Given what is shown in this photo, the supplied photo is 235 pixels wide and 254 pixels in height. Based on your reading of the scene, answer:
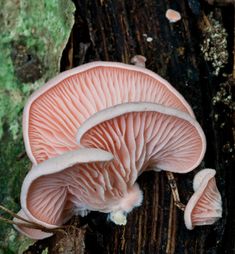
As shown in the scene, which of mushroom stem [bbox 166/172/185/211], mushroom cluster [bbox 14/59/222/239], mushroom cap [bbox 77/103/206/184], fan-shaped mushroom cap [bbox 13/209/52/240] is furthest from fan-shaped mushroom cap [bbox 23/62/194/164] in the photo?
mushroom stem [bbox 166/172/185/211]

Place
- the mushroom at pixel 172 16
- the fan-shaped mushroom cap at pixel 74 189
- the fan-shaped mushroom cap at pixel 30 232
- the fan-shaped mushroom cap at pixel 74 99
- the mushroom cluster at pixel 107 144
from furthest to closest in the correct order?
1. the mushroom at pixel 172 16
2. the fan-shaped mushroom cap at pixel 30 232
3. the fan-shaped mushroom cap at pixel 74 99
4. the mushroom cluster at pixel 107 144
5. the fan-shaped mushroom cap at pixel 74 189

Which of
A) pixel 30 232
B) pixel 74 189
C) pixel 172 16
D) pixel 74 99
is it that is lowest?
pixel 30 232

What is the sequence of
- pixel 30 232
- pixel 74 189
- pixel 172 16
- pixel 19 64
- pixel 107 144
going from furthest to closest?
pixel 172 16 → pixel 19 64 → pixel 30 232 → pixel 74 189 → pixel 107 144

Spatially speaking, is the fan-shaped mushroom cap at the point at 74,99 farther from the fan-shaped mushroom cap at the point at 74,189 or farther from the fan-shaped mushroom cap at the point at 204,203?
the fan-shaped mushroom cap at the point at 204,203

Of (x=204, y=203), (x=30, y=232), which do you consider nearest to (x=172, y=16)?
(x=204, y=203)

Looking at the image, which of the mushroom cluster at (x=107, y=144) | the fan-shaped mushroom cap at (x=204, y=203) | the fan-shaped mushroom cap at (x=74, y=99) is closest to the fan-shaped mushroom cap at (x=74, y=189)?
the mushroom cluster at (x=107, y=144)

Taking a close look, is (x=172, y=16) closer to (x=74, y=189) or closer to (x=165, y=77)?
(x=165, y=77)

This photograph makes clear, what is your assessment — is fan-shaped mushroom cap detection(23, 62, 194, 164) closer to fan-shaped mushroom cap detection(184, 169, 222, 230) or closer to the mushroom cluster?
the mushroom cluster
